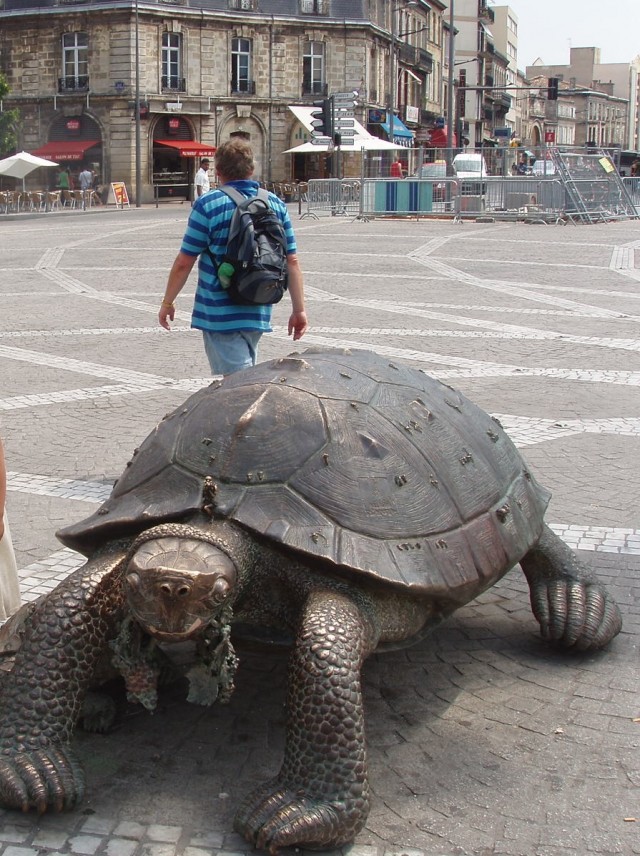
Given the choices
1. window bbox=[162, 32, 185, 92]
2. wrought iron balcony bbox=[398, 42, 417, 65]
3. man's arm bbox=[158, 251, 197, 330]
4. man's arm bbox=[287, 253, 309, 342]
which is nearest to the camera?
man's arm bbox=[158, 251, 197, 330]

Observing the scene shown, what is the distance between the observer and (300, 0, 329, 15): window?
5494 cm

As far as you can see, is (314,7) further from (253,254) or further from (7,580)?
(7,580)

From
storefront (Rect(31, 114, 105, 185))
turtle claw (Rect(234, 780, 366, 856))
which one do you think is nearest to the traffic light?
storefront (Rect(31, 114, 105, 185))

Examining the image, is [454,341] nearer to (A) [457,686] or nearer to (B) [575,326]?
(B) [575,326]

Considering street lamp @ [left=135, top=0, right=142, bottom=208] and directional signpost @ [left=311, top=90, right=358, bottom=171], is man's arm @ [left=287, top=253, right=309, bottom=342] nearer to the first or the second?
directional signpost @ [left=311, top=90, right=358, bottom=171]

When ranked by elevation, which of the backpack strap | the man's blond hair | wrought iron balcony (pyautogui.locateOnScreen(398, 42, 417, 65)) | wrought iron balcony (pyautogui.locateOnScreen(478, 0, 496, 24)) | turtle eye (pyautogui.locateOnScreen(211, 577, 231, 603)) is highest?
wrought iron balcony (pyautogui.locateOnScreen(478, 0, 496, 24))

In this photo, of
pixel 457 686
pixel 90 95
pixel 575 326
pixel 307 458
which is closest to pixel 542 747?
pixel 457 686

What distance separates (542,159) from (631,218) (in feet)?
11.9

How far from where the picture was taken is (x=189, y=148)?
168 feet

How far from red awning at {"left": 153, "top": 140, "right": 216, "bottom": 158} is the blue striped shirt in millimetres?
46791

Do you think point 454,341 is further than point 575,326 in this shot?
No

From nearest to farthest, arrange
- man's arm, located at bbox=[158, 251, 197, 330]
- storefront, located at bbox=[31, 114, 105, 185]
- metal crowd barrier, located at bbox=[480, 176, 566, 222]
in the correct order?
man's arm, located at bbox=[158, 251, 197, 330] < metal crowd barrier, located at bbox=[480, 176, 566, 222] < storefront, located at bbox=[31, 114, 105, 185]

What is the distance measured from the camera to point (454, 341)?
10562 mm

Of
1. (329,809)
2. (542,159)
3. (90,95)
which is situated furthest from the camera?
(90,95)
